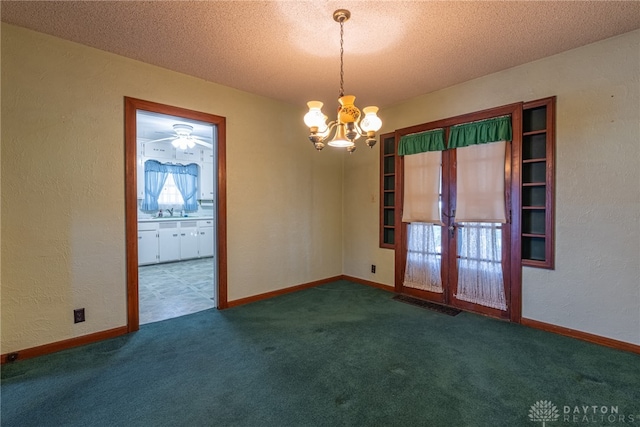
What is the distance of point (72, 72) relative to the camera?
262cm

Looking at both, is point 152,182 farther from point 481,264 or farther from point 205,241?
point 481,264

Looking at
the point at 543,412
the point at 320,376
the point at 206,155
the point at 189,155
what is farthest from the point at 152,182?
the point at 543,412

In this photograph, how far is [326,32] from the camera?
2416 mm

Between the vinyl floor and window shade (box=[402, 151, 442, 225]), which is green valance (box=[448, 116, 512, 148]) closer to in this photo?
window shade (box=[402, 151, 442, 225])

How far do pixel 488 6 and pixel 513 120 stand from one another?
1.39 m

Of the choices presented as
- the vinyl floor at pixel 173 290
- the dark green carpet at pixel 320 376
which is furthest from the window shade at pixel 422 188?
the vinyl floor at pixel 173 290

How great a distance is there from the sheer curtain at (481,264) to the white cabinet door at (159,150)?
255 inches

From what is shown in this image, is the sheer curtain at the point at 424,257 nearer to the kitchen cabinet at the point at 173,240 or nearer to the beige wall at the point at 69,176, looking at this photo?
the beige wall at the point at 69,176

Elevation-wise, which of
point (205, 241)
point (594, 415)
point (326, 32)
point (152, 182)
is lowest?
point (594, 415)

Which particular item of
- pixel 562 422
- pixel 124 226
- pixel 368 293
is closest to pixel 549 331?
pixel 562 422

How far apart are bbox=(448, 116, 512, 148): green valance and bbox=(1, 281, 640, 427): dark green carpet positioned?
2006mm

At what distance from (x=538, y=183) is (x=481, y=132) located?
2.64 ft

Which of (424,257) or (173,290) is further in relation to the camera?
(173,290)

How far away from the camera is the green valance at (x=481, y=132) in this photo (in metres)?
3.13
